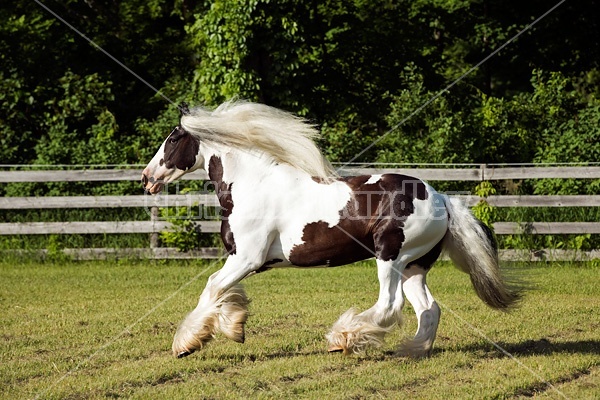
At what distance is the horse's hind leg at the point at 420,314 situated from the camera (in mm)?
6613

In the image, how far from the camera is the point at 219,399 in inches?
214

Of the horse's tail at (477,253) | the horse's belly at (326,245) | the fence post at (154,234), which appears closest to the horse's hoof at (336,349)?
the horse's belly at (326,245)

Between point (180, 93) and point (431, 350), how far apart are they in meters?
12.9

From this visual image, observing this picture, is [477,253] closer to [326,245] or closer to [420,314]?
Result: [420,314]

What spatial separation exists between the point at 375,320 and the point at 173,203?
7435mm

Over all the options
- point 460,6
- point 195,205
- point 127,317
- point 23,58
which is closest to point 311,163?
point 127,317

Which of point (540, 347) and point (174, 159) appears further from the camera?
point (174, 159)

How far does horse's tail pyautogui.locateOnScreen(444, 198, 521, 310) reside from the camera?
Result: 680cm

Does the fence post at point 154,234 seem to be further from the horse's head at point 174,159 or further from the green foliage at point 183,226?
the horse's head at point 174,159

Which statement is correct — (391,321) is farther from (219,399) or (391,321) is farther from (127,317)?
(127,317)

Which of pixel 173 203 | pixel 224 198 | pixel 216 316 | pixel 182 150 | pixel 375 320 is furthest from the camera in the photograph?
pixel 173 203

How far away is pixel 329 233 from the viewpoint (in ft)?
21.8

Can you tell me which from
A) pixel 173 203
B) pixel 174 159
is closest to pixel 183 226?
pixel 173 203

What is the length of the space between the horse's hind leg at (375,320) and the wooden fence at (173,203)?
598cm
